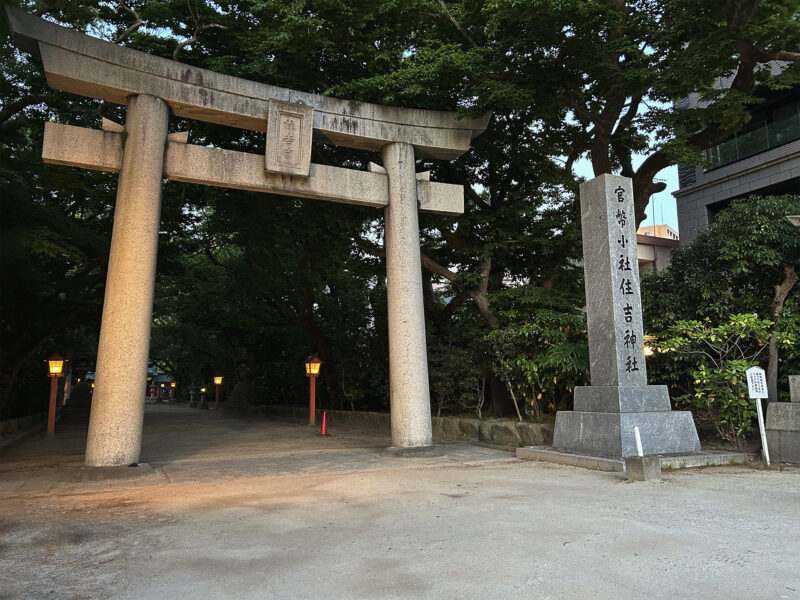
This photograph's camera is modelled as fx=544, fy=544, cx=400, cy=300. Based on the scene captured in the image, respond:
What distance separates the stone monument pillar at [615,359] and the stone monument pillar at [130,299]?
7.11 meters

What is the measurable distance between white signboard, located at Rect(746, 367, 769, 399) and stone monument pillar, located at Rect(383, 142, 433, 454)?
208 inches

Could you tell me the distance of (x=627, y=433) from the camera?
8461 mm

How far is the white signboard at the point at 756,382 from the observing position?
841 centimetres

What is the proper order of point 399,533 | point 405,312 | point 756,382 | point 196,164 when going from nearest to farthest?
point 399,533 < point 756,382 < point 196,164 < point 405,312

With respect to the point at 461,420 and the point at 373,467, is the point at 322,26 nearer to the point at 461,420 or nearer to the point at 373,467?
the point at 373,467

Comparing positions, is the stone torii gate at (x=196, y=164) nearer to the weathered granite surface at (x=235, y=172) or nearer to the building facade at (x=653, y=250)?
the weathered granite surface at (x=235, y=172)

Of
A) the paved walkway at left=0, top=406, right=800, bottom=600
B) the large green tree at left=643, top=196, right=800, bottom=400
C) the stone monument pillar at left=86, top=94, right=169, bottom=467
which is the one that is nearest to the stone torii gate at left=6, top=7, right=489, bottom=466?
the stone monument pillar at left=86, top=94, right=169, bottom=467

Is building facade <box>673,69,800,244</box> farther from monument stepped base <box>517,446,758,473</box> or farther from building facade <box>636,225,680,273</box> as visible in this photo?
monument stepped base <box>517,446,758,473</box>

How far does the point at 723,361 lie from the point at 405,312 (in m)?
5.75

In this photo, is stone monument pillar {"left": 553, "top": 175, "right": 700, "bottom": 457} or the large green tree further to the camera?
the large green tree

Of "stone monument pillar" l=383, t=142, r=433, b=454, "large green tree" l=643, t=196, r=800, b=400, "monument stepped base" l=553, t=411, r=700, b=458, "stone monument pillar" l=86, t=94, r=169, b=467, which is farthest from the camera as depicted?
"stone monument pillar" l=383, t=142, r=433, b=454

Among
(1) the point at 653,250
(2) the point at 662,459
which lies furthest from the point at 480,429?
(1) the point at 653,250

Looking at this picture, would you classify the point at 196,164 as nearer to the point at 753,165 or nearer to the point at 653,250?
the point at 753,165

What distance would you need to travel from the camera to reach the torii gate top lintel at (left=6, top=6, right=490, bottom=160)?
328 inches
